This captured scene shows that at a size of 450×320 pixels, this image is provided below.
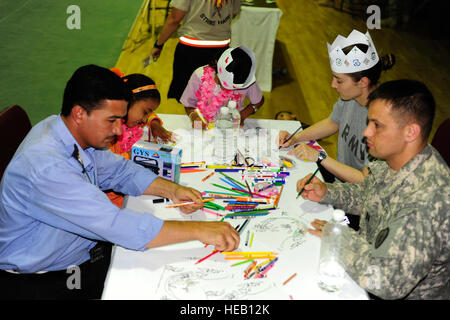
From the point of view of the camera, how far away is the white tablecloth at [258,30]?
5.19 meters

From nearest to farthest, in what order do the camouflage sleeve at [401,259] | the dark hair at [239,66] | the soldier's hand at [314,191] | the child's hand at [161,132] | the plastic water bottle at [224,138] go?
the camouflage sleeve at [401,259], the soldier's hand at [314,191], the plastic water bottle at [224,138], the child's hand at [161,132], the dark hair at [239,66]

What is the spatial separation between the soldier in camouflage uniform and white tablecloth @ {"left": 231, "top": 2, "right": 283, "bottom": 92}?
364 centimetres

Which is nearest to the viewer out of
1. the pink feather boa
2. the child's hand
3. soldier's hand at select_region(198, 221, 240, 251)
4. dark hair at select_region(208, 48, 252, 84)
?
soldier's hand at select_region(198, 221, 240, 251)

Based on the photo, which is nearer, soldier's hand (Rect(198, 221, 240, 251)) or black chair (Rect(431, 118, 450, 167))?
soldier's hand (Rect(198, 221, 240, 251))

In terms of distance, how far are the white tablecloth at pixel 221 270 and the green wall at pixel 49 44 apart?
326cm

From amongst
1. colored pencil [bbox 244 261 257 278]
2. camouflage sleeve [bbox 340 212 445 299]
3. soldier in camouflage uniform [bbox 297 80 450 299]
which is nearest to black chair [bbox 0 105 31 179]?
colored pencil [bbox 244 261 257 278]

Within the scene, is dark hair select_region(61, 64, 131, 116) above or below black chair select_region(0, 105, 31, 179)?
above

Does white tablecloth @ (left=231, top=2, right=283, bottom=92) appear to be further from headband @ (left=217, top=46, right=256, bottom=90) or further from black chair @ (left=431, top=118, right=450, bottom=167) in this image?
black chair @ (left=431, top=118, right=450, bottom=167)

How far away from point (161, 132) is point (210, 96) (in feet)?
1.78

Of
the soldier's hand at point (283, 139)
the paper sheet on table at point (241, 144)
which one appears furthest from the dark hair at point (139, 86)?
the soldier's hand at point (283, 139)

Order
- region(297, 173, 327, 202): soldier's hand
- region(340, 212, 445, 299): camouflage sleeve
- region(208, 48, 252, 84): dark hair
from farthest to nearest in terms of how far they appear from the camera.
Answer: region(208, 48, 252, 84): dark hair → region(297, 173, 327, 202): soldier's hand → region(340, 212, 445, 299): camouflage sleeve

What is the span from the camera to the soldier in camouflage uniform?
1.56 metres

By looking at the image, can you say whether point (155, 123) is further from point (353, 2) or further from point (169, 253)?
point (353, 2)

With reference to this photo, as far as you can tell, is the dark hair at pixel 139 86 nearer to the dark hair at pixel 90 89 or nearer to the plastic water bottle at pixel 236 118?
the plastic water bottle at pixel 236 118
